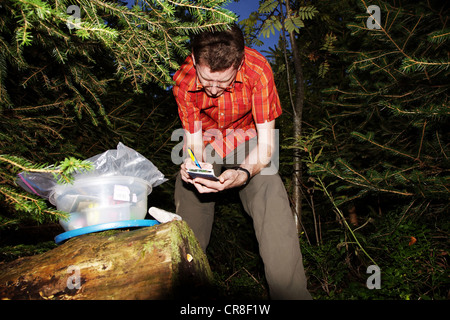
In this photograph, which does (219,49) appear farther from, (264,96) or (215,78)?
(264,96)

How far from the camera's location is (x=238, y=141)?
9.67ft

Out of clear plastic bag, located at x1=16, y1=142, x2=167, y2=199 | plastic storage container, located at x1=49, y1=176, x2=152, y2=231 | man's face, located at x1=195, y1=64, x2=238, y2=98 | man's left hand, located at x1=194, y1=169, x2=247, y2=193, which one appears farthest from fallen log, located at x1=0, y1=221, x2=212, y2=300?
man's face, located at x1=195, y1=64, x2=238, y2=98

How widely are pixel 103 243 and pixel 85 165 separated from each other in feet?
1.78

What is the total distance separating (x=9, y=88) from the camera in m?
2.33

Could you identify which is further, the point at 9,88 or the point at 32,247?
the point at 9,88

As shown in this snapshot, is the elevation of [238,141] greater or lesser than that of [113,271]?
greater

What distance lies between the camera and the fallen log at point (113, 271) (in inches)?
47.9

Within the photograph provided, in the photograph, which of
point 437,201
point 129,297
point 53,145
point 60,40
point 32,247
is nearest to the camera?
point 129,297

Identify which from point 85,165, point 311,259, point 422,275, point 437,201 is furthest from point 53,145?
point 437,201

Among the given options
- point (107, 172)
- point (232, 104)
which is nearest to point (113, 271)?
point (107, 172)

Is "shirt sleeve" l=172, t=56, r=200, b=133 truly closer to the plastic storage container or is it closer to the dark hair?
the dark hair

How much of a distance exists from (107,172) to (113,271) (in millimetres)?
721

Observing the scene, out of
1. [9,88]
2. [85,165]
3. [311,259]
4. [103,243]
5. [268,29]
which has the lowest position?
[311,259]

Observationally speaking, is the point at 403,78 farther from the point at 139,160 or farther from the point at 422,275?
the point at 139,160
